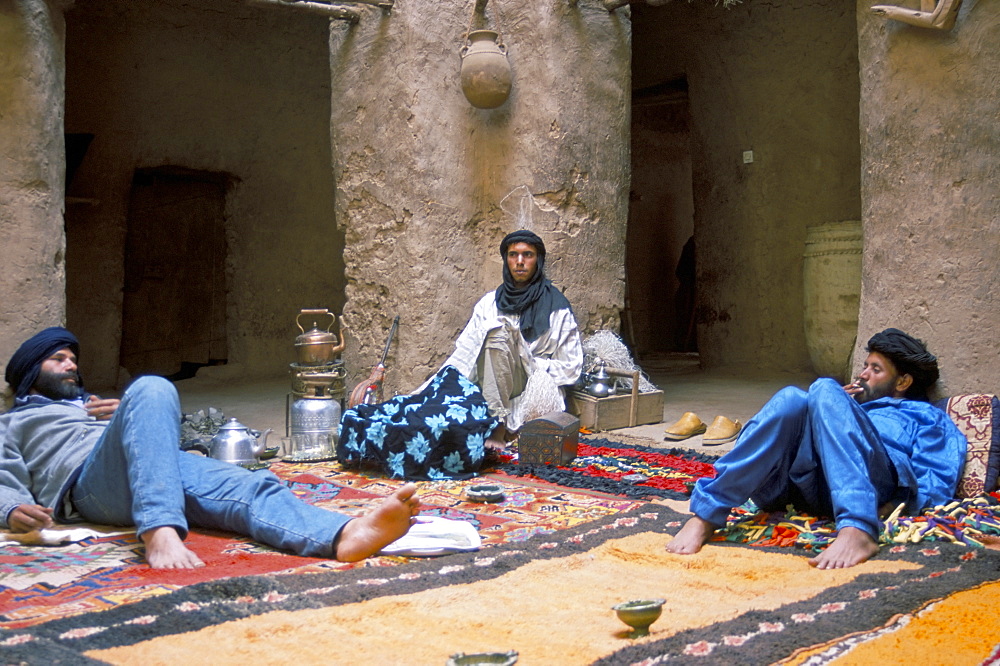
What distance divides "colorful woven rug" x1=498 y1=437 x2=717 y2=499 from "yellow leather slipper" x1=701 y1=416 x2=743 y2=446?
216 millimetres

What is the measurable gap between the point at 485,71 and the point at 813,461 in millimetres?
3707

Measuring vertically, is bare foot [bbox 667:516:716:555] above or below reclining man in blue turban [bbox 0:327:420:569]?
below

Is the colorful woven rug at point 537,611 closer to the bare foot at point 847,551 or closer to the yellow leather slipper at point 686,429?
the bare foot at point 847,551

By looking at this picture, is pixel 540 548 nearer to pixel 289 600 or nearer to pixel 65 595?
pixel 289 600

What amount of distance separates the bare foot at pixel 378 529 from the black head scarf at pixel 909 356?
1.85 m

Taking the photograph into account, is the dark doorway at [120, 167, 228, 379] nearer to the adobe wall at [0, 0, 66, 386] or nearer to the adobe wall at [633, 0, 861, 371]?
the adobe wall at [0, 0, 66, 386]

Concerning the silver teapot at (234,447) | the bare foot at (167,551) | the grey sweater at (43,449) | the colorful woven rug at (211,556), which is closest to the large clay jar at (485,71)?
the silver teapot at (234,447)

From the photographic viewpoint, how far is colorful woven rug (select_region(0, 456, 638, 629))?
2.54 meters

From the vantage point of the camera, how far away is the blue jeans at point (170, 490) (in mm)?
2930

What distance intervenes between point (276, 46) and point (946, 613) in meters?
7.92

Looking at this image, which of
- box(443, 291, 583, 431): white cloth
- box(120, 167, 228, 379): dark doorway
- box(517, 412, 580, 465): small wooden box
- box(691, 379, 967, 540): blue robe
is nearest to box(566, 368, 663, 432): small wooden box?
box(443, 291, 583, 431): white cloth

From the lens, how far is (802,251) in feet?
25.6

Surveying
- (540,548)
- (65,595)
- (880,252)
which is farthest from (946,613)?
(880,252)

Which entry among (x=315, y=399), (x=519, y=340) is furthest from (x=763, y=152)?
(x=315, y=399)
